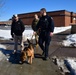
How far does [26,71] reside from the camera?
6941 millimetres

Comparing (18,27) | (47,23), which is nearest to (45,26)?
(47,23)

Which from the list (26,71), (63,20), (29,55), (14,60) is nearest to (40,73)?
(26,71)

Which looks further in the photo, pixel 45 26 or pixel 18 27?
pixel 18 27

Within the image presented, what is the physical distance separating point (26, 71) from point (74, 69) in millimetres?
1680

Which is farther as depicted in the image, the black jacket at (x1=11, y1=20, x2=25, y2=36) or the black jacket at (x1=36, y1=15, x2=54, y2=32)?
the black jacket at (x1=11, y1=20, x2=25, y2=36)

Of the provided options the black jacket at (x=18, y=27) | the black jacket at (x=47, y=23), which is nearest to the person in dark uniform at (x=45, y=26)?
the black jacket at (x=47, y=23)

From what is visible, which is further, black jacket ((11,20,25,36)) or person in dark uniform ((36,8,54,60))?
black jacket ((11,20,25,36))

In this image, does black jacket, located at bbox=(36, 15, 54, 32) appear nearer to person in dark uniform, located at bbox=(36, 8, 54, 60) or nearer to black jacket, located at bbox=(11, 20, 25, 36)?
person in dark uniform, located at bbox=(36, 8, 54, 60)

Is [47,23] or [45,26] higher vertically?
[47,23]

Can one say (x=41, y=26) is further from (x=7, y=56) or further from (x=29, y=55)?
(x=7, y=56)

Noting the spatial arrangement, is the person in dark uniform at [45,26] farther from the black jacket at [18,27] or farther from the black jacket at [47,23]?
the black jacket at [18,27]

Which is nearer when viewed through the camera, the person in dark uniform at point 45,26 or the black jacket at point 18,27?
the person in dark uniform at point 45,26

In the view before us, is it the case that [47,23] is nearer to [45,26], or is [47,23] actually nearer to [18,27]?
[45,26]

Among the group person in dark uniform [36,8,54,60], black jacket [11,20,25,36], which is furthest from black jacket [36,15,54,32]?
black jacket [11,20,25,36]
